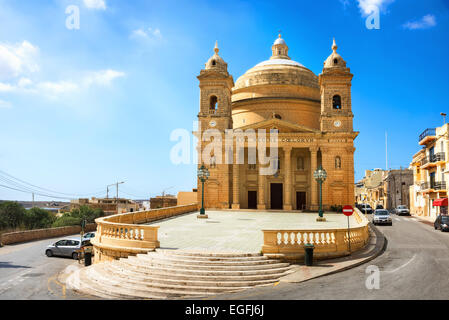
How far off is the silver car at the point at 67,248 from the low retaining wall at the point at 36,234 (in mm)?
8977

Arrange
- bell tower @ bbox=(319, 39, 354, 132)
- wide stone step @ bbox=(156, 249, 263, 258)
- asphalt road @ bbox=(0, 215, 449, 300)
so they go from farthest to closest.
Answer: bell tower @ bbox=(319, 39, 354, 132) → wide stone step @ bbox=(156, 249, 263, 258) → asphalt road @ bbox=(0, 215, 449, 300)

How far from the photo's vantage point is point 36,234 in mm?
34844

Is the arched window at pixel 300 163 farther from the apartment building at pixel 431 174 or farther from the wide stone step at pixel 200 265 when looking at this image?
the wide stone step at pixel 200 265

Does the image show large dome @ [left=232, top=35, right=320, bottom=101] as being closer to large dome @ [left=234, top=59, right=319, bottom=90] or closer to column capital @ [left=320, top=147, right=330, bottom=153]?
large dome @ [left=234, top=59, right=319, bottom=90]

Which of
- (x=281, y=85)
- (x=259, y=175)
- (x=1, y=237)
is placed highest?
(x=281, y=85)

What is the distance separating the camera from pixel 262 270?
1099cm

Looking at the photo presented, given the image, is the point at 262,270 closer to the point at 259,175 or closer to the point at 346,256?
the point at 346,256

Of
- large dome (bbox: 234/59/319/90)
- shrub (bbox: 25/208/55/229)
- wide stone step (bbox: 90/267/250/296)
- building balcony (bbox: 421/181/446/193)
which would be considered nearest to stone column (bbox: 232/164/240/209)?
large dome (bbox: 234/59/319/90)

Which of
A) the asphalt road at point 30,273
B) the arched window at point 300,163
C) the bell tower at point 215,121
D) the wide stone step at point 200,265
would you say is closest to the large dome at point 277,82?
the bell tower at point 215,121

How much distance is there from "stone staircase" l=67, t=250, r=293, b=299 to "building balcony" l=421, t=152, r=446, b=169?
3352 centimetres

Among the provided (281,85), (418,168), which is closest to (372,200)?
(418,168)

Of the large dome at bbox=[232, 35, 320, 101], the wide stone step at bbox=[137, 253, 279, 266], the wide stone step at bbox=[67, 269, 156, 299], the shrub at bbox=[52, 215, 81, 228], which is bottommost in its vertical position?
the shrub at bbox=[52, 215, 81, 228]

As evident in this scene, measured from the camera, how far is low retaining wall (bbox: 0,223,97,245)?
31.1 meters
